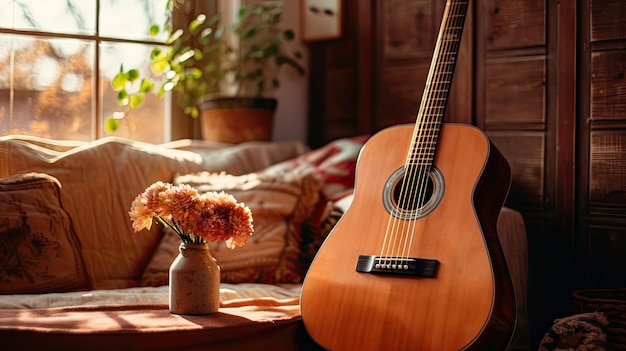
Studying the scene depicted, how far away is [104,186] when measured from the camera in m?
2.51

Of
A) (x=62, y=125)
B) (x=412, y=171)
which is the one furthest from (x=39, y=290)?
(x=412, y=171)

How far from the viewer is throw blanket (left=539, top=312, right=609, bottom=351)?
2.10 m

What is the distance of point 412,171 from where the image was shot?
81.9 inches

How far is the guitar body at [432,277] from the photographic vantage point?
5.90ft

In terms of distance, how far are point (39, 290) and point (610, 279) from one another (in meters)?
1.79

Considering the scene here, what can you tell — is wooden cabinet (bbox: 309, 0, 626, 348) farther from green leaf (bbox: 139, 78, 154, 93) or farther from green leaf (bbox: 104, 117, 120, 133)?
green leaf (bbox: 104, 117, 120, 133)

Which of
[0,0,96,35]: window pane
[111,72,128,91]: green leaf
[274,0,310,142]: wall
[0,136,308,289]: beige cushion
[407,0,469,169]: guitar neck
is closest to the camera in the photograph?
[407,0,469,169]: guitar neck

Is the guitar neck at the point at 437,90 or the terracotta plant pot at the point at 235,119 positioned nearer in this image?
the guitar neck at the point at 437,90

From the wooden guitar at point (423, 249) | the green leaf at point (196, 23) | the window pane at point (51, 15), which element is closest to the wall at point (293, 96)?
the green leaf at point (196, 23)

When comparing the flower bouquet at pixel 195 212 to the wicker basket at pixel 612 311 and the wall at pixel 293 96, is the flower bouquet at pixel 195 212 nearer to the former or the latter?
the wicker basket at pixel 612 311

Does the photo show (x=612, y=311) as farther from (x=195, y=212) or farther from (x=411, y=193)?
(x=195, y=212)

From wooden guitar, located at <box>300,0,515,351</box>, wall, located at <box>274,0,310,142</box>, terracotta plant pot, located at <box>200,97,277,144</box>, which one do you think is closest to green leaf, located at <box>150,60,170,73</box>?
terracotta plant pot, located at <box>200,97,277,144</box>

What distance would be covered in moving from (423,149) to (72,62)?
4.91 ft

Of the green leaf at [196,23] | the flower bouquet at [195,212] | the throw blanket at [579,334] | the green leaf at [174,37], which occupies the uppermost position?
the green leaf at [196,23]
